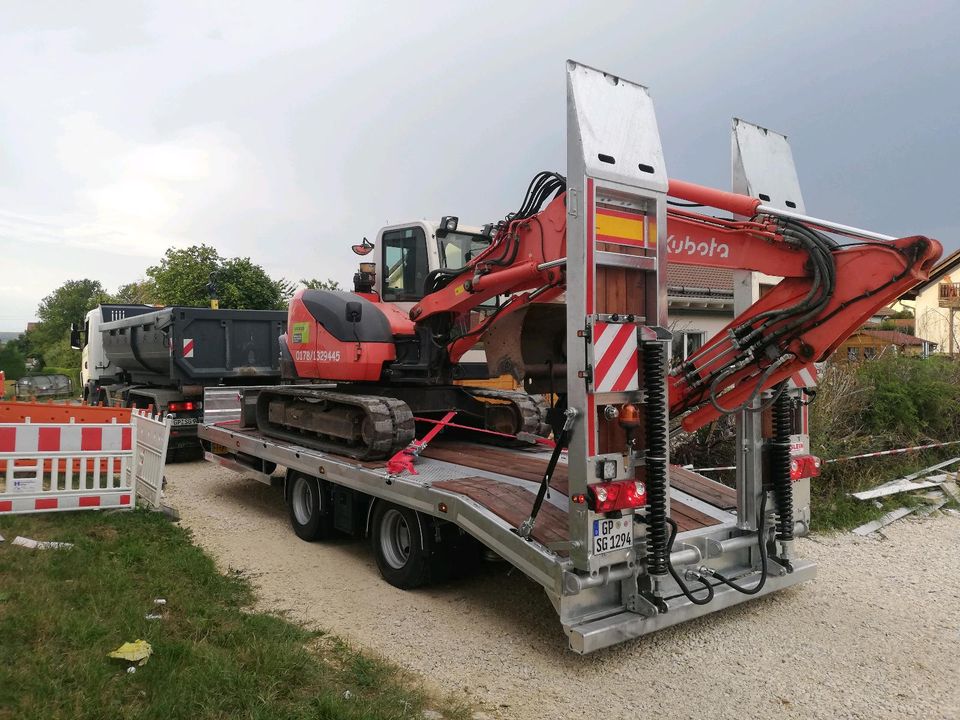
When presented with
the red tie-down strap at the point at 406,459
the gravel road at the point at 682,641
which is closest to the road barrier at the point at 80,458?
the gravel road at the point at 682,641

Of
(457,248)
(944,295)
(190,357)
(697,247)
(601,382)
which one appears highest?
(944,295)

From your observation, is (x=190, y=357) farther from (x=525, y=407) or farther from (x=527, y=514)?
(x=527, y=514)

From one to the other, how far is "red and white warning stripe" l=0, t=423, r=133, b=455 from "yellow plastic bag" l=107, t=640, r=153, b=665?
3.87 m

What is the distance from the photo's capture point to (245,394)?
9109 millimetres

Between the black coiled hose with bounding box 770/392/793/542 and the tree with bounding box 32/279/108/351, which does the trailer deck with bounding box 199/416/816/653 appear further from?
the tree with bounding box 32/279/108/351

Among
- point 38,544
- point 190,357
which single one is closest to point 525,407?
point 38,544

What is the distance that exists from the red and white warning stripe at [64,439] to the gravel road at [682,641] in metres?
1.81

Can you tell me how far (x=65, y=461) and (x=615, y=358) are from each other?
5.94 meters

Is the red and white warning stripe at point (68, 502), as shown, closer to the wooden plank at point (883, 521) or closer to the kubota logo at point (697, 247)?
the kubota logo at point (697, 247)

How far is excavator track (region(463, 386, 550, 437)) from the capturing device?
23.4 feet

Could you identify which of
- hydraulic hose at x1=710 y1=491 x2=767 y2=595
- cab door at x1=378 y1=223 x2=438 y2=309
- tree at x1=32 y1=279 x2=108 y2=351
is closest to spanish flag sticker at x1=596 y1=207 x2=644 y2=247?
hydraulic hose at x1=710 y1=491 x2=767 y2=595

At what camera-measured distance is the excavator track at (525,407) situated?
23.4ft

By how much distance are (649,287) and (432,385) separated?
9.94 feet

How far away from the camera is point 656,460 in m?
4.16
